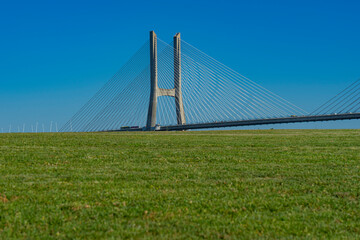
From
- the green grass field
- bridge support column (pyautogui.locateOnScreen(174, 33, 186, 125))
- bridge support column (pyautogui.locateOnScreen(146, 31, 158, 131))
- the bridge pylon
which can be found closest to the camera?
the green grass field

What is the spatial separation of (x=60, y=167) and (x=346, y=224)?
8.13 metres

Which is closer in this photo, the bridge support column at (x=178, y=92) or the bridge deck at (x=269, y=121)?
the bridge deck at (x=269, y=121)

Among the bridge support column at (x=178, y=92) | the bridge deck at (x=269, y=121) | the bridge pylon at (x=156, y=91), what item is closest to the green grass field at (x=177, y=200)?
the bridge pylon at (x=156, y=91)

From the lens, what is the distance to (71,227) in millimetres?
5414

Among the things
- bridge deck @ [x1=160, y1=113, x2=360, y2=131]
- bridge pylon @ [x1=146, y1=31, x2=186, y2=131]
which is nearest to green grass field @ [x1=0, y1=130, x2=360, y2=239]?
bridge pylon @ [x1=146, y1=31, x2=186, y2=131]

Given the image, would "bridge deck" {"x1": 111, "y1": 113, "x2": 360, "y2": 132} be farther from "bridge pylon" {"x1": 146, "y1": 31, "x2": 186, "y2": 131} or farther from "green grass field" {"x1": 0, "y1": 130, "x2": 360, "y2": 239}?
"green grass field" {"x1": 0, "y1": 130, "x2": 360, "y2": 239}

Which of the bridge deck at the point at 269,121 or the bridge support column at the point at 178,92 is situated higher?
the bridge support column at the point at 178,92

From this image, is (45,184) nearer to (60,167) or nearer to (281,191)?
(60,167)

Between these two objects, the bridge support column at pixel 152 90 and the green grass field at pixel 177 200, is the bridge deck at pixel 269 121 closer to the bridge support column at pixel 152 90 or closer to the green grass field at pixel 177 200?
the bridge support column at pixel 152 90

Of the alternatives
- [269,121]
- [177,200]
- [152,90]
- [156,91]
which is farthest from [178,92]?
[177,200]

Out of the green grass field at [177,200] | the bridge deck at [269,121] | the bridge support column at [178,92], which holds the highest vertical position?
the bridge support column at [178,92]

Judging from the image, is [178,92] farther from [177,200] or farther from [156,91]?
[177,200]

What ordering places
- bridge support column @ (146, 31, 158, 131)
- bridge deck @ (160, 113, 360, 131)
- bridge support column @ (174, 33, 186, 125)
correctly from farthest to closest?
bridge support column @ (174, 33, 186, 125) → bridge support column @ (146, 31, 158, 131) → bridge deck @ (160, 113, 360, 131)

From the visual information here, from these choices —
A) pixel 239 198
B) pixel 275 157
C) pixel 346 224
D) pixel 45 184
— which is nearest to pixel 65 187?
pixel 45 184
